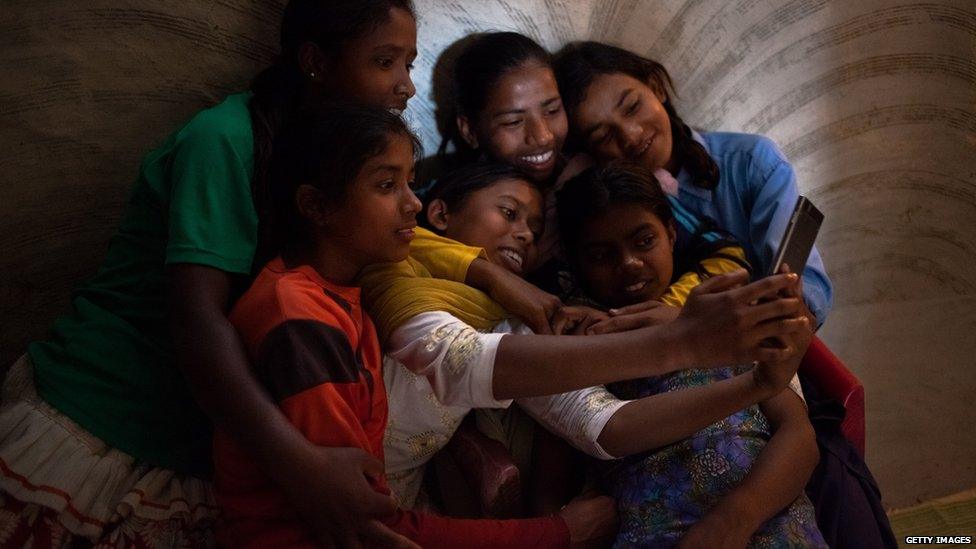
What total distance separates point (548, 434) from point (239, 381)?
0.57m

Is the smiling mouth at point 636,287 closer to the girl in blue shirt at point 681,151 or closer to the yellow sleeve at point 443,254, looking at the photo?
the yellow sleeve at point 443,254

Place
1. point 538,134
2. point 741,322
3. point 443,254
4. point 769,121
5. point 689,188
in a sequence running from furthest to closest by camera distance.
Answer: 1. point 769,121
2. point 689,188
3. point 538,134
4. point 443,254
5. point 741,322

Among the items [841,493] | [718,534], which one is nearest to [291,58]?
[718,534]

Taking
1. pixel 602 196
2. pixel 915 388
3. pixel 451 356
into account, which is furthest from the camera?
pixel 915 388

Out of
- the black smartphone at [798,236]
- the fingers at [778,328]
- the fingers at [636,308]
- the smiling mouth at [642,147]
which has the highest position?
the black smartphone at [798,236]

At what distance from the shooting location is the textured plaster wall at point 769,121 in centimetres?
173

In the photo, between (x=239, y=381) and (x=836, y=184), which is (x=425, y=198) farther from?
(x=836, y=184)

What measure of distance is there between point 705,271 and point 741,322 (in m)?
0.49

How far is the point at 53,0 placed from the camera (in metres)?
1.67

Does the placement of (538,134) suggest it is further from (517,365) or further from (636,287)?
(517,365)

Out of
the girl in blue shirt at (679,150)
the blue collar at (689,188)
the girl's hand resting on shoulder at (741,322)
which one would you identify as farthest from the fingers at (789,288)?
the blue collar at (689,188)

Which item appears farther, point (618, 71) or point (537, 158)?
point (618, 71)

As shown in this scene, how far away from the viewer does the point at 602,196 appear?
5.55ft

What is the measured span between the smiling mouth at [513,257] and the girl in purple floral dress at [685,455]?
0.12 m
